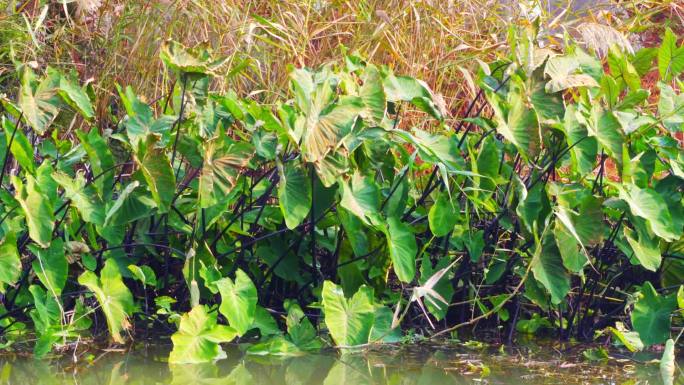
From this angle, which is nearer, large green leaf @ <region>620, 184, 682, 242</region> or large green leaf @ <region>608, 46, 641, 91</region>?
large green leaf @ <region>620, 184, 682, 242</region>

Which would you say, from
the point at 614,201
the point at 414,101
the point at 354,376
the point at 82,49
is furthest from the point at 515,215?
the point at 82,49

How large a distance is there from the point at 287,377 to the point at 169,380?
0.89 ft

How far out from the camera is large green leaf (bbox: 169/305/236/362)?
2.04 m

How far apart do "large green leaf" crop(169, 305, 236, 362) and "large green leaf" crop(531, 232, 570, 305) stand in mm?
769

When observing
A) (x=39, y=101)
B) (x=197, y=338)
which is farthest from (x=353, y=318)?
(x=39, y=101)

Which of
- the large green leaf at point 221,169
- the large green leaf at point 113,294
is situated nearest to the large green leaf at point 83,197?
the large green leaf at point 113,294

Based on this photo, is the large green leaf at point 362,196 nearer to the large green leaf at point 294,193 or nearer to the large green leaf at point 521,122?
the large green leaf at point 294,193

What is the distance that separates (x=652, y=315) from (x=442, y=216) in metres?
0.60

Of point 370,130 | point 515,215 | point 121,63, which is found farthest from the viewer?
point 121,63

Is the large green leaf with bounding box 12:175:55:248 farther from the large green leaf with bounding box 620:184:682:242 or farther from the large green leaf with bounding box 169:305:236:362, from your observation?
the large green leaf with bounding box 620:184:682:242

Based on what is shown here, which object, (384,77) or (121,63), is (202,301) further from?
(121,63)

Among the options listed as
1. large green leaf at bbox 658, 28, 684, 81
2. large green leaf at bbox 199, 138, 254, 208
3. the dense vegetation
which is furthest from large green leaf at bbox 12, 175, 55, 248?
large green leaf at bbox 658, 28, 684, 81

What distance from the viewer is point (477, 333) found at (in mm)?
2520

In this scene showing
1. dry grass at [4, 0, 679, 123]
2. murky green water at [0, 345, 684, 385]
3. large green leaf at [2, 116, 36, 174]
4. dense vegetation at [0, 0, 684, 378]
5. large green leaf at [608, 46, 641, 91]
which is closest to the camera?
murky green water at [0, 345, 684, 385]
